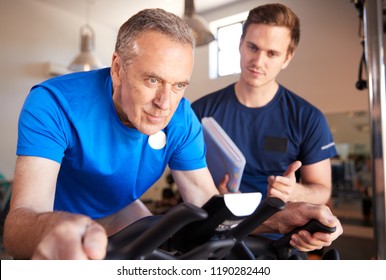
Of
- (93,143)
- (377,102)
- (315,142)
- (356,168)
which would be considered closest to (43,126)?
(93,143)

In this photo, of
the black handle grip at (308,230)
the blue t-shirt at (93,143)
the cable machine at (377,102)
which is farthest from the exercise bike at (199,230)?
the cable machine at (377,102)

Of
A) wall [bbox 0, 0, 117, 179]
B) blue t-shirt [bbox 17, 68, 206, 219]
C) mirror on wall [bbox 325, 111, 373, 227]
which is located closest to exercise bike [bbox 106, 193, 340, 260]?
blue t-shirt [bbox 17, 68, 206, 219]

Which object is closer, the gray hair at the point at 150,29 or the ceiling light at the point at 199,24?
the gray hair at the point at 150,29

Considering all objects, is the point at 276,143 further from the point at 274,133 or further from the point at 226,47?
the point at 226,47

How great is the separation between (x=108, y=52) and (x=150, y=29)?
13 cm

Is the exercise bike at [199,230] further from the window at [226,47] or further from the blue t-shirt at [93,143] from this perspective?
the window at [226,47]

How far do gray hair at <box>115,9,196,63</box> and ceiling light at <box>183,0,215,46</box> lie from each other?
0.13m

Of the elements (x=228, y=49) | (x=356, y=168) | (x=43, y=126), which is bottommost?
(x=356, y=168)

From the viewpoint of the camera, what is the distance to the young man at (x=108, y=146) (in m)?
0.31

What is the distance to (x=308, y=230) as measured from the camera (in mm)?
415

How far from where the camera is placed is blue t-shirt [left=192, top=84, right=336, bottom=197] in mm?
510

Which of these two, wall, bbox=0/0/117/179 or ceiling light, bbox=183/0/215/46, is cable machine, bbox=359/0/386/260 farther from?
wall, bbox=0/0/117/179

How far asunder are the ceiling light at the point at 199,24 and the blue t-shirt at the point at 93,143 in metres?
0.10
